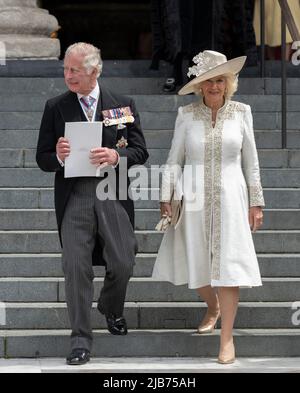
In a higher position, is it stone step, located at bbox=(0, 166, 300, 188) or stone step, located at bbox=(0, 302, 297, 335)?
stone step, located at bbox=(0, 166, 300, 188)

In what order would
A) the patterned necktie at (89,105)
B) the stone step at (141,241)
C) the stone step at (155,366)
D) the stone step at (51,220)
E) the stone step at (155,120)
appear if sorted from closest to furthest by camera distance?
the stone step at (155,366) → the patterned necktie at (89,105) → the stone step at (141,241) → the stone step at (51,220) → the stone step at (155,120)

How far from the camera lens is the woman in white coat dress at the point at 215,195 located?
Answer: 907 centimetres

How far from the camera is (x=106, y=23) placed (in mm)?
20219

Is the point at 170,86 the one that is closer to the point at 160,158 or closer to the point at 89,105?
the point at 160,158

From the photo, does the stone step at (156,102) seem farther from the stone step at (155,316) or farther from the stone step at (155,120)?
the stone step at (155,316)

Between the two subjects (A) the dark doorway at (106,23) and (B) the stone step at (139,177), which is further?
(A) the dark doorway at (106,23)

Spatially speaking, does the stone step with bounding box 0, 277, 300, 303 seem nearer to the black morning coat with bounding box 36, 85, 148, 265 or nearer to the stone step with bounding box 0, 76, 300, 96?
the black morning coat with bounding box 36, 85, 148, 265

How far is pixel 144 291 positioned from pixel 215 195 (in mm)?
1014

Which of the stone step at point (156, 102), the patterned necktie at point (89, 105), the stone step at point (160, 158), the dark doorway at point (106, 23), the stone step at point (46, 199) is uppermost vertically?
the dark doorway at point (106, 23)

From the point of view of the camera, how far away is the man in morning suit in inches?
350

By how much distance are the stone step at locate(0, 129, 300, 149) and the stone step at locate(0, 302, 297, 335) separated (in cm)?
242

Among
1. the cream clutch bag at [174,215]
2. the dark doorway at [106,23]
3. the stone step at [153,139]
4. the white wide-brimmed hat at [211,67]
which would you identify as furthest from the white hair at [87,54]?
the dark doorway at [106,23]

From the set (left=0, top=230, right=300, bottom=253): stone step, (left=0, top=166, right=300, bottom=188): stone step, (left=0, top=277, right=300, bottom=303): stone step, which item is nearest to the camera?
(left=0, top=277, right=300, bottom=303): stone step

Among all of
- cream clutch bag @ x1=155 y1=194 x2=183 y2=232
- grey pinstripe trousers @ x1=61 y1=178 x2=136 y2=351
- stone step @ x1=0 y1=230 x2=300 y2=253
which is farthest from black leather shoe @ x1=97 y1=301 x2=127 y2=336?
stone step @ x1=0 y1=230 x2=300 y2=253
